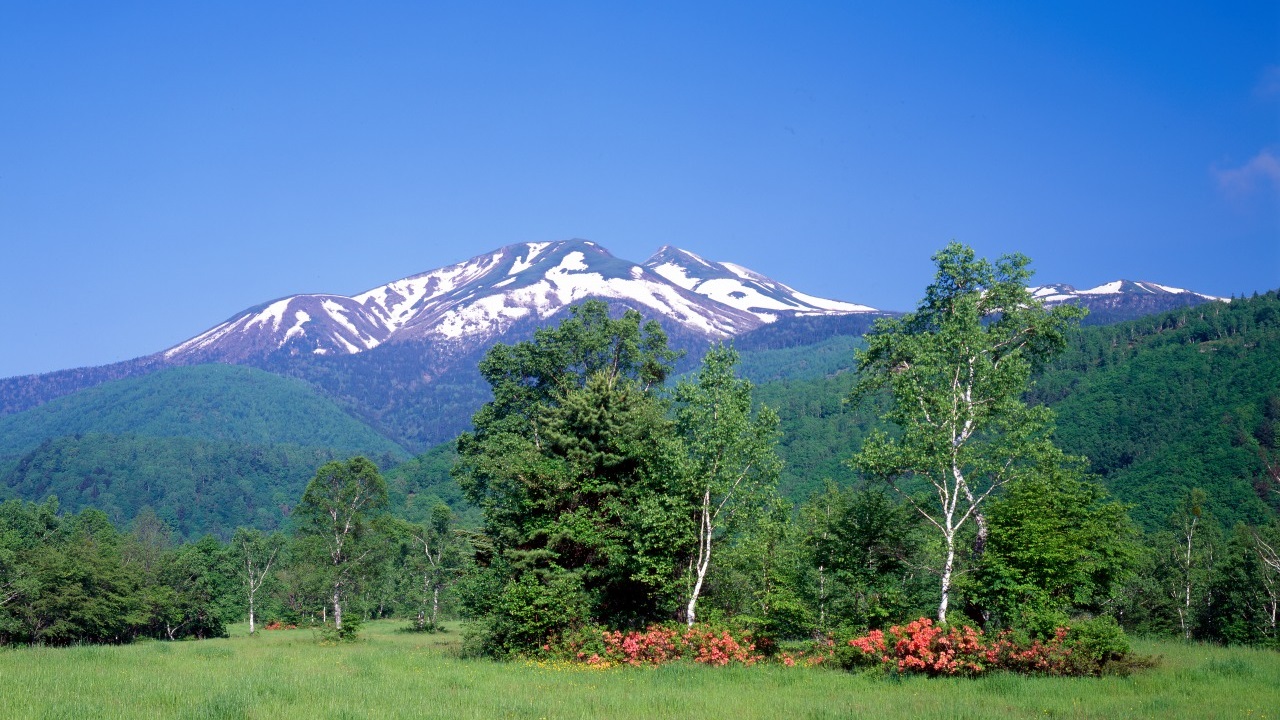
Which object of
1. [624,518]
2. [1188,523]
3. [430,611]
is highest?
[624,518]

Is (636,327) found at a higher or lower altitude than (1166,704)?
higher

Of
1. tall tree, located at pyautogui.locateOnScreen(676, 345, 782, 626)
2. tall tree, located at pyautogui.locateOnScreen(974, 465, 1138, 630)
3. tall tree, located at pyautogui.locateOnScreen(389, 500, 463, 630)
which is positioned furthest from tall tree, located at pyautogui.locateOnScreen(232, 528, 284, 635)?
tall tree, located at pyautogui.locateOnScreen(974, 465, 1138, 630)

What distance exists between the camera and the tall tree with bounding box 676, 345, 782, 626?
29.8 metres

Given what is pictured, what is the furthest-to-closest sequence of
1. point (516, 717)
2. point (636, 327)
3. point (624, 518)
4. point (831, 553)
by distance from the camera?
point (636, 327) < point (624, 518) < point (831, 553) < point (516, 717)

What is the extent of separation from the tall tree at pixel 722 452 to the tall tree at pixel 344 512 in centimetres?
2895

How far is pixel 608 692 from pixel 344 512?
37.2m

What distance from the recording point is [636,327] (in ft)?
137

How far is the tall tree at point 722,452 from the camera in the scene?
29.8 m

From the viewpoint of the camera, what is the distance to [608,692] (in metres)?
21.5

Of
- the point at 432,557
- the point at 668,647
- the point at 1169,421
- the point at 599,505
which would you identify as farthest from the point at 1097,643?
the point at 1169,421

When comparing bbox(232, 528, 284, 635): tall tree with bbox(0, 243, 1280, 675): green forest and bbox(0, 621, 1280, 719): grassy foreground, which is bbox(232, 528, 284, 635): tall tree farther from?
bbox(0, 621, 1280, 719): grassy foreground

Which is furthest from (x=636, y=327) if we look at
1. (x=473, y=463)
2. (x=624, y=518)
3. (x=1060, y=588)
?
(x=1060, y=588)

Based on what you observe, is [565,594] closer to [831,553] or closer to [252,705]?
[831,553]

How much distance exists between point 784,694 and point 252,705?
11.1m
